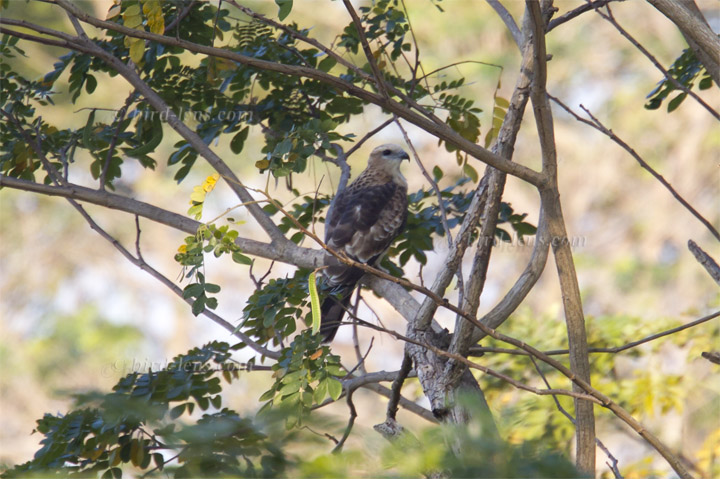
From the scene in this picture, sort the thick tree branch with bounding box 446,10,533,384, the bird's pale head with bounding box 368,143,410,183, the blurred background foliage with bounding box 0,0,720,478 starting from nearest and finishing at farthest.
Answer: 1. the thick tree branch with bounding box 446,10,533,384
2. the bird's pale head with bounding box 368,143,410,183
3. the blurred background foliage with bounding box 0,0,720,478

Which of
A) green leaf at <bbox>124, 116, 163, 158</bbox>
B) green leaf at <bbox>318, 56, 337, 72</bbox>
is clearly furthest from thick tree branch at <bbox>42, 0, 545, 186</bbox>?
green leaf at <bbox>318, 56, 337, 72</bbox>

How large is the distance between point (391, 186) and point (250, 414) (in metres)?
3.57

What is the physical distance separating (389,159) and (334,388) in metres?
3.11

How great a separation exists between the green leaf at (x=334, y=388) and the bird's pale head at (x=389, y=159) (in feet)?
9.56

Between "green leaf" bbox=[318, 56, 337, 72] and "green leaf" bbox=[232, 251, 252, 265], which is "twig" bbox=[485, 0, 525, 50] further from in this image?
"green leaf" bbox=[232, 251, 252, 265]

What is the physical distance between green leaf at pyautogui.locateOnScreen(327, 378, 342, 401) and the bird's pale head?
291 cm

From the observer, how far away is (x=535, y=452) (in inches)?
45.3

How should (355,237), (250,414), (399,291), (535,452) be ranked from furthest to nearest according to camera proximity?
(355,237)
(399,291)
(250,414)
(535,452)

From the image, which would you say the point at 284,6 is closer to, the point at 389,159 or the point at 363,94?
the point at 363,94

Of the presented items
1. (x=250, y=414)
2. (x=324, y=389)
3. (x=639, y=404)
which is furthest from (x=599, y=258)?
(x=250, y=414)

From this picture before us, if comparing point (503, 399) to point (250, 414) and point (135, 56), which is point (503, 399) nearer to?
point (135, 56)

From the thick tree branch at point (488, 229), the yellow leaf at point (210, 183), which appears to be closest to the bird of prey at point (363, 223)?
the thick tree branch at point (488, 229)

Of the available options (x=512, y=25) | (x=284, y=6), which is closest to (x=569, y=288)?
(x=512, y=25)

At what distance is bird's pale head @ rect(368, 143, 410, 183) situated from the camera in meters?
5.14
